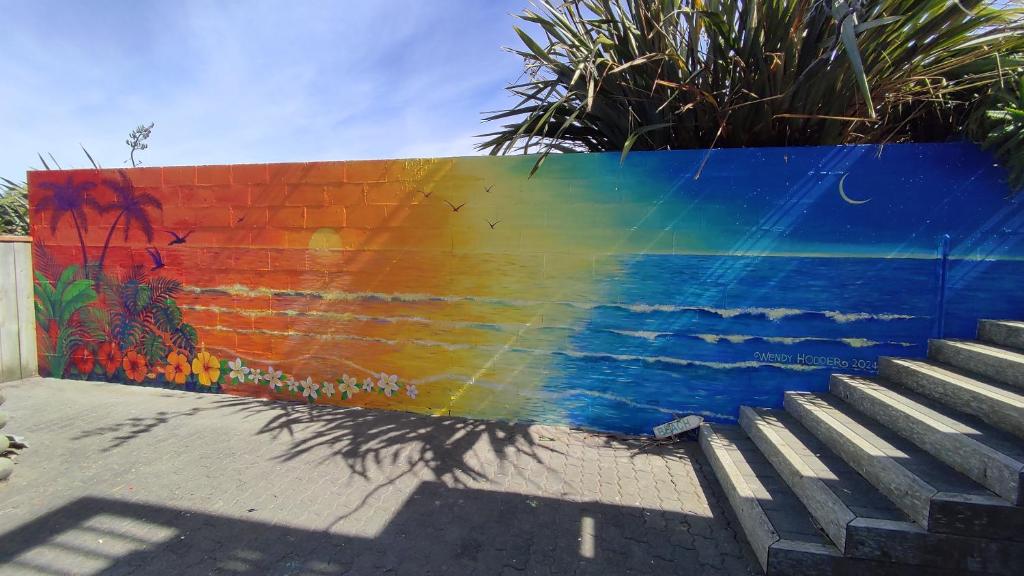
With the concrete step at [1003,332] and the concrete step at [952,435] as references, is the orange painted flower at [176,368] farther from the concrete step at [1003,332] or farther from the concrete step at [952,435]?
the concrete step at [1003,332]

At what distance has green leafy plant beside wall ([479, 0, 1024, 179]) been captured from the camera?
3.12 metres

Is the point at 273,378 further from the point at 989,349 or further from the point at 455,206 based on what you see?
the point at 989,349

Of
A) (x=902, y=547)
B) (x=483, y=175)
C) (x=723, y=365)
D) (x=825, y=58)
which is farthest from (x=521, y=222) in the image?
(x=902, y=547)

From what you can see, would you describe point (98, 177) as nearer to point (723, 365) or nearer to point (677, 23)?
point (677, 23)

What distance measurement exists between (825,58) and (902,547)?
2917 millimetres

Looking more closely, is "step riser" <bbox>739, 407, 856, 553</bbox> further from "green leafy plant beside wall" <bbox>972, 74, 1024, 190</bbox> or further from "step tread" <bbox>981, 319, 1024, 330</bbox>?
"green leafy plant beside wall" <bbox>972, 74, 1024, 190</bbox>

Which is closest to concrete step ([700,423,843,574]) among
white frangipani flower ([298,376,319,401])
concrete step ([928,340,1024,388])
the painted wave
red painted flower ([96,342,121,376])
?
the painted wave

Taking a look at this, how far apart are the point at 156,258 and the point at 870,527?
5.89 meters

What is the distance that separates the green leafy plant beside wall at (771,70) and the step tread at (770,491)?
2.12m

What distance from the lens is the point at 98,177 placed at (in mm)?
4672

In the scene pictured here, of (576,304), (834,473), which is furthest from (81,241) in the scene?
(834,473)

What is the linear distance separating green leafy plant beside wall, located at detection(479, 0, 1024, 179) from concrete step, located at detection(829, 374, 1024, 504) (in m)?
1.77

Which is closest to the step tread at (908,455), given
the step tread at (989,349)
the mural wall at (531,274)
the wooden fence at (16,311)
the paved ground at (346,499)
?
the mural wall at (531,274)

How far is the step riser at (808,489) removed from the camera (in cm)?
209
